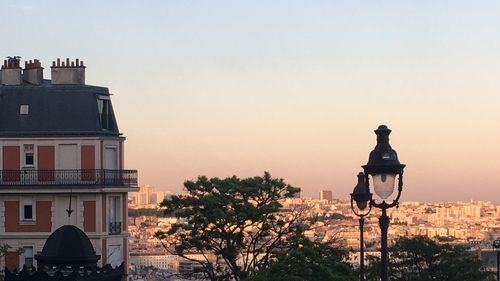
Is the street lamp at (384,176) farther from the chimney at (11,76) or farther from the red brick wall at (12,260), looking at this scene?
the chimney at (11,76)

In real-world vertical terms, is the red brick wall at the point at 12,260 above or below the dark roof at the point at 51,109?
below

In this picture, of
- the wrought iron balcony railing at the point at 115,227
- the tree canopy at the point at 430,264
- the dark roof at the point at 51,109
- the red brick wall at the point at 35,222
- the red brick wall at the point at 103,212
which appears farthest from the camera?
the tree canopy at the point at 430,264

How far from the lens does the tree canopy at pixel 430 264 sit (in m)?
71.4

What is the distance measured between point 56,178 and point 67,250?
53.1 m

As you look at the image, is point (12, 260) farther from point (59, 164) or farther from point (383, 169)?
point (383, 169)

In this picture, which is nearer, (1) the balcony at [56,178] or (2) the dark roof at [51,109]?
(1) the balcony at [56,178]

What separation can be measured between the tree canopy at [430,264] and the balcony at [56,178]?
12937 mm

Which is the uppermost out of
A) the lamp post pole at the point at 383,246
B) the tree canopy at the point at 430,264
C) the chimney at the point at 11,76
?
the chimney at the point at 11,76

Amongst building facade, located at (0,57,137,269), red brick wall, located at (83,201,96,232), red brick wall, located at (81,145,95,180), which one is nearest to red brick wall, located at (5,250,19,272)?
building facade, located at (0,57,137,269)

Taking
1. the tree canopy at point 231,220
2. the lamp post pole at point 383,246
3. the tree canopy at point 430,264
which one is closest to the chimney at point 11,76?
the tree canopy at point 231,220

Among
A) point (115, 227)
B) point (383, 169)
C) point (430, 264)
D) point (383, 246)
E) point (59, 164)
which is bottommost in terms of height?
point (430, 264)

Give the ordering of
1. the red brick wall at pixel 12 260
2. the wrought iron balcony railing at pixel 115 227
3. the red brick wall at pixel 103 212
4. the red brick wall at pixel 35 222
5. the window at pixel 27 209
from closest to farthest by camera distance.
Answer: the red brick wall at pixel 12 260 < the red brick wall at pixel 103 212 < the red brick wall at pixel 35 222 < the wrought iron balcony railing at pixel 115 227 < the window at pixel 27 209

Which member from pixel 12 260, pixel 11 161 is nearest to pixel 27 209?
pixel 11 161

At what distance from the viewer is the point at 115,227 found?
218 feet
